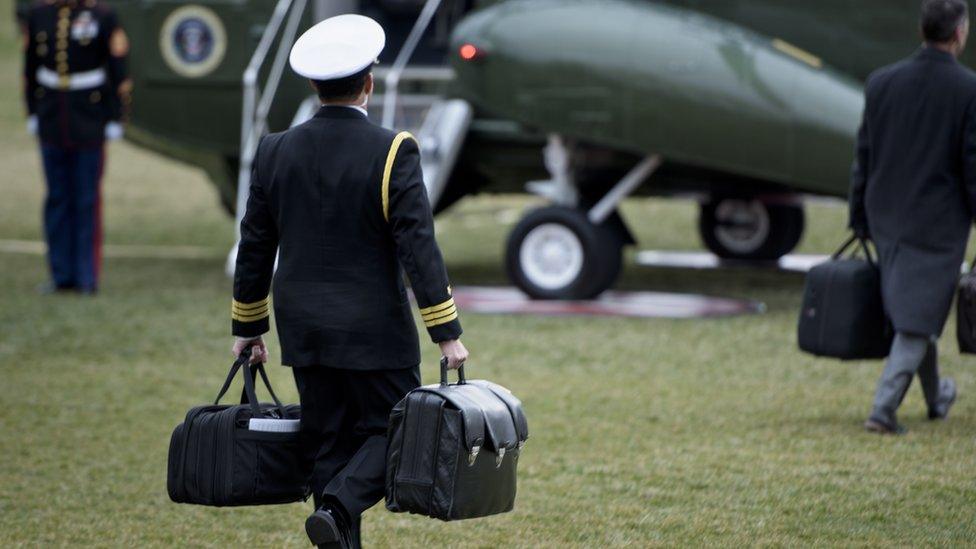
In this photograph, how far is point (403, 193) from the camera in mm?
4047

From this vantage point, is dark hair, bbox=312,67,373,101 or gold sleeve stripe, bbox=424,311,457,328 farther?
dark hair, bbox=312,67,373,101

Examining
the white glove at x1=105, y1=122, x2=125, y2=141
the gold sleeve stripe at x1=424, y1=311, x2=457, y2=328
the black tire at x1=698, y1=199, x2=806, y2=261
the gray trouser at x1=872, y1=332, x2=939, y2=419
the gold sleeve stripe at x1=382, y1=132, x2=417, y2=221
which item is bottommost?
the black tire at x1=698, y1=199, x2=806, y2=261

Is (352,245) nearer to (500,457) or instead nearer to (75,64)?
(500,457)

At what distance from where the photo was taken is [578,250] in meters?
9.73

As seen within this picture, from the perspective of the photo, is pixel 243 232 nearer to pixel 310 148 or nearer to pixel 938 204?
pixel 310 148

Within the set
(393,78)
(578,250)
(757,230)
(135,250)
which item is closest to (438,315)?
(578,250)

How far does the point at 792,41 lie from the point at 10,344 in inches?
191

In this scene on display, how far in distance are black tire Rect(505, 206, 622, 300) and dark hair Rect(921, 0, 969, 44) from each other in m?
3.97

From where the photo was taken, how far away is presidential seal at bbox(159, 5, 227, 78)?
10727mm

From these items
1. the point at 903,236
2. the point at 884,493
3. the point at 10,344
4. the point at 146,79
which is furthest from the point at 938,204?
the point at 146,79

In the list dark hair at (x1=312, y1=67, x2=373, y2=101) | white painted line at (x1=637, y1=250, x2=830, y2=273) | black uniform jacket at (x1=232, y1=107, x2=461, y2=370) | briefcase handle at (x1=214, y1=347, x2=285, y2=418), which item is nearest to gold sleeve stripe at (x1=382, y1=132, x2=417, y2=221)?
black uniform jacket at (x1=232, y1=107, x2=461, y2=370)

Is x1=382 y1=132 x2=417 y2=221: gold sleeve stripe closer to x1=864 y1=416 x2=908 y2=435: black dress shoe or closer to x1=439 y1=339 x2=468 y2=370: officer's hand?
x1=439 y1=339 x2=468 y2=370: officer's hand

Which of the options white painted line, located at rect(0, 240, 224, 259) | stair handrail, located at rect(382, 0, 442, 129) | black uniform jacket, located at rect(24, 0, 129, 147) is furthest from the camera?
white painted line, located at rect(0, 240, 224, 259)

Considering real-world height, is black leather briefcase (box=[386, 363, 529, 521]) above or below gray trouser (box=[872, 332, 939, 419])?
above
